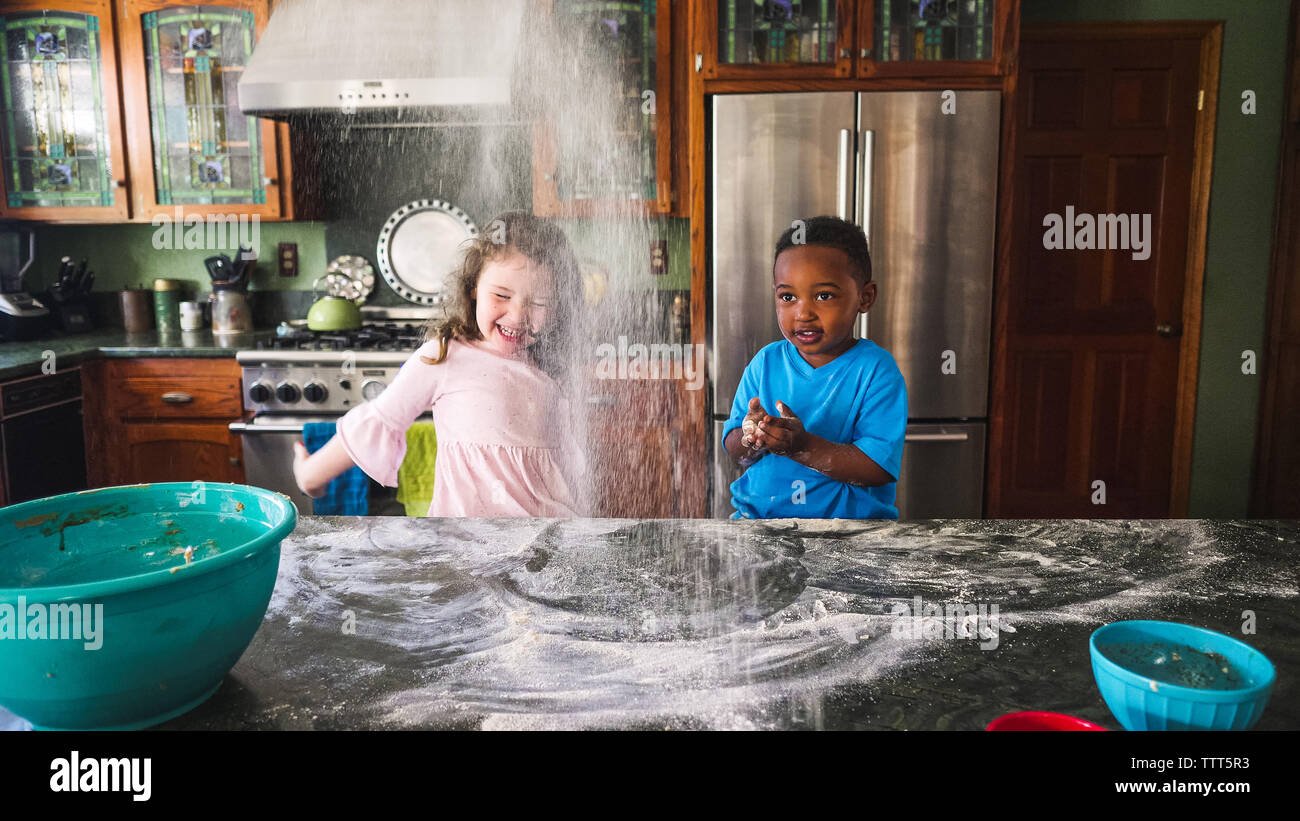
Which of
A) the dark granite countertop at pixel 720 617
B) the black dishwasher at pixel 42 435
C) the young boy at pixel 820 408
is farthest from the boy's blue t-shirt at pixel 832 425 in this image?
the black dishwasher at pixel 42 435

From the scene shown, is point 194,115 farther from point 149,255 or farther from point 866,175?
point 866,175

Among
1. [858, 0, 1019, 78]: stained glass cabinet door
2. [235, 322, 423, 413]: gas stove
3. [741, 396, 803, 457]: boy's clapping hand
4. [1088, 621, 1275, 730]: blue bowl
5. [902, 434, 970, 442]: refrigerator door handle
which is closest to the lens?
[1088, 621, 1275, 730]: blue bowl

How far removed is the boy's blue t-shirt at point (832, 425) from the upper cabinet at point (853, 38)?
140 cm

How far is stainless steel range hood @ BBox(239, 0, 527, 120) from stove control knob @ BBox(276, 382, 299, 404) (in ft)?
3.01

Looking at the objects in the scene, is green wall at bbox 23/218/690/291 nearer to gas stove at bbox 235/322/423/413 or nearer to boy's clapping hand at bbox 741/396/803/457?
gas stove at bbox 235/322/423/413

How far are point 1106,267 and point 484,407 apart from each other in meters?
2.97

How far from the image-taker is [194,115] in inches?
139

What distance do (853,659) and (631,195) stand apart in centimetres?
265

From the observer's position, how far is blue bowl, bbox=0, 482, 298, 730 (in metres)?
0.78

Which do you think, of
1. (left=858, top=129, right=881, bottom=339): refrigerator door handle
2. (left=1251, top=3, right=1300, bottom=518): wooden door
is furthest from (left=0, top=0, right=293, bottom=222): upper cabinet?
(left=1251, top=3, right=1300, bottom=518): wooden door

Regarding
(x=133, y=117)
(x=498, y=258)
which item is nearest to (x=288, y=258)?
(x=133, y=117)
